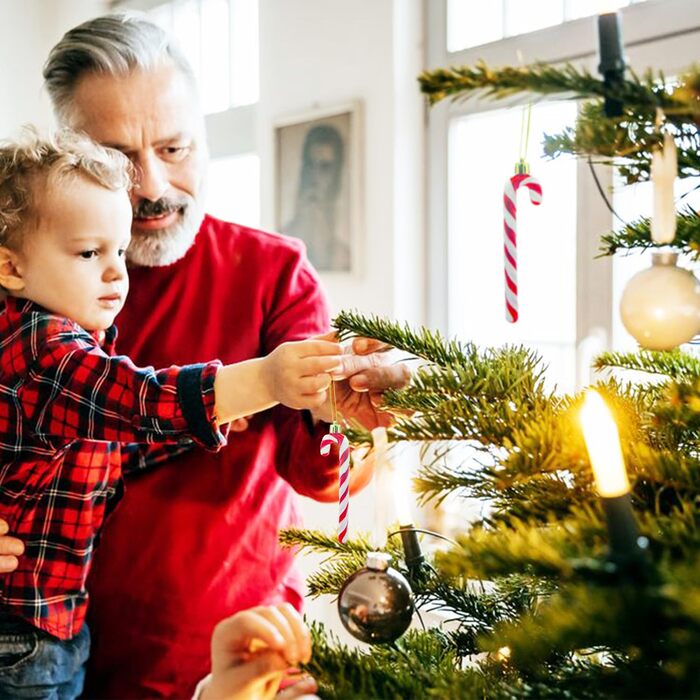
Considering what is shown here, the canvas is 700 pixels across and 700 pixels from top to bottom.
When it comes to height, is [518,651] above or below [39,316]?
below

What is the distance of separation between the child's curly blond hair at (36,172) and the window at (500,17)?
1532mm

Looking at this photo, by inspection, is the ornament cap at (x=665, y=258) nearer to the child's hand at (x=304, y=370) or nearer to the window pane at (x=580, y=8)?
the child's hand at (x=304, y=370)

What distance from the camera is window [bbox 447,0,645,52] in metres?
2.29

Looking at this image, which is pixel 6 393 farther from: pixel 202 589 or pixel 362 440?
pixel 362 440

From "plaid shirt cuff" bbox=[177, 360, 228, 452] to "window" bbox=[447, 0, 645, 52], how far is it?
5.50 ft

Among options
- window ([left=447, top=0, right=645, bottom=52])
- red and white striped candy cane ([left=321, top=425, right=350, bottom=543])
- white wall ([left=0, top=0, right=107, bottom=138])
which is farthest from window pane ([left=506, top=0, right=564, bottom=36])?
white wall ([left=0, top=0, right=107, bottom=138])

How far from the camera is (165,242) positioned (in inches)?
50.4

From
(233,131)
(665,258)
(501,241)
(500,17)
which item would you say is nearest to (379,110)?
(500,17)

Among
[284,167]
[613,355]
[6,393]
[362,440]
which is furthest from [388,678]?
[284,167]

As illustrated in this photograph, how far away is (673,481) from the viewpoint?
490 millimetres

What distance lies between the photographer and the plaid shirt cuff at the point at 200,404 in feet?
3.08

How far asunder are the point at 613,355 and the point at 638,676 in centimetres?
37

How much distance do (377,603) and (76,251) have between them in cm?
65

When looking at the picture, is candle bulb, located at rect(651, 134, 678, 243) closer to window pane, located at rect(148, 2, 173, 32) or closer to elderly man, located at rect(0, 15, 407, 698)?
elderly man, located at rect(0, 15, 407, 698)
